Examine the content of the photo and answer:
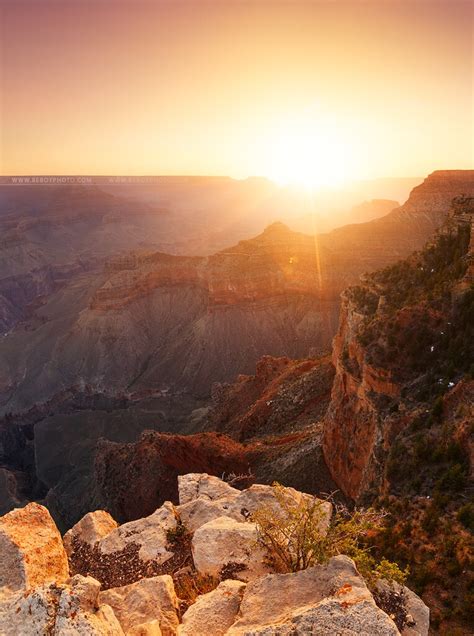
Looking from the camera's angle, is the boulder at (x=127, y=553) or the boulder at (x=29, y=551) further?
the boulder at (x=127, y=553)

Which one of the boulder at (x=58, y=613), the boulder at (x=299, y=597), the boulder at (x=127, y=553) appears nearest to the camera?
the boulder at (x=299, y=597)

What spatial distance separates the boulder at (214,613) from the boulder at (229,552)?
48.2 inches

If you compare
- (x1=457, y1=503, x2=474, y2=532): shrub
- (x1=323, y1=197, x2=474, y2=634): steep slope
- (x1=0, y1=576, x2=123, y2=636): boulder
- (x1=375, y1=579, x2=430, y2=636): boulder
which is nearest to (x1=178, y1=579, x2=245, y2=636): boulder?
(x1=0, y1=576, x2=123, y2=636): boulder

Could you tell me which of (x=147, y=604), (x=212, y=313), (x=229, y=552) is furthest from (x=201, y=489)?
(x=212, y=313)

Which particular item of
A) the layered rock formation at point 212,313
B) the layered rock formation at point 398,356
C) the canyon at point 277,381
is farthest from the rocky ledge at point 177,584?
the layered rock formation at point 212,313

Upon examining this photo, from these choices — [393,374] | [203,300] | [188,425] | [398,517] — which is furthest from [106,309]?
[398,517]

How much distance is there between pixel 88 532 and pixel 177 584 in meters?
3.82

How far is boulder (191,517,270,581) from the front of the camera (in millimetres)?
10039

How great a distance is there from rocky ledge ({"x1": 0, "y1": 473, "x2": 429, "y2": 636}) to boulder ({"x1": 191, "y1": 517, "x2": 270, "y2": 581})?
0.08 ft

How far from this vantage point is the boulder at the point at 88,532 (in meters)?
12.4

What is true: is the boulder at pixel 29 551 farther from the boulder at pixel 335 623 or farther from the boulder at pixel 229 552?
the boulder at pixel 335 623

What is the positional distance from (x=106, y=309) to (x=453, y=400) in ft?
228

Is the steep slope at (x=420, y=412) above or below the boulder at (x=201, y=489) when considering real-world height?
above

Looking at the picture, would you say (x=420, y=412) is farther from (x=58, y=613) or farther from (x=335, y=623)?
(x=58, y=613)
